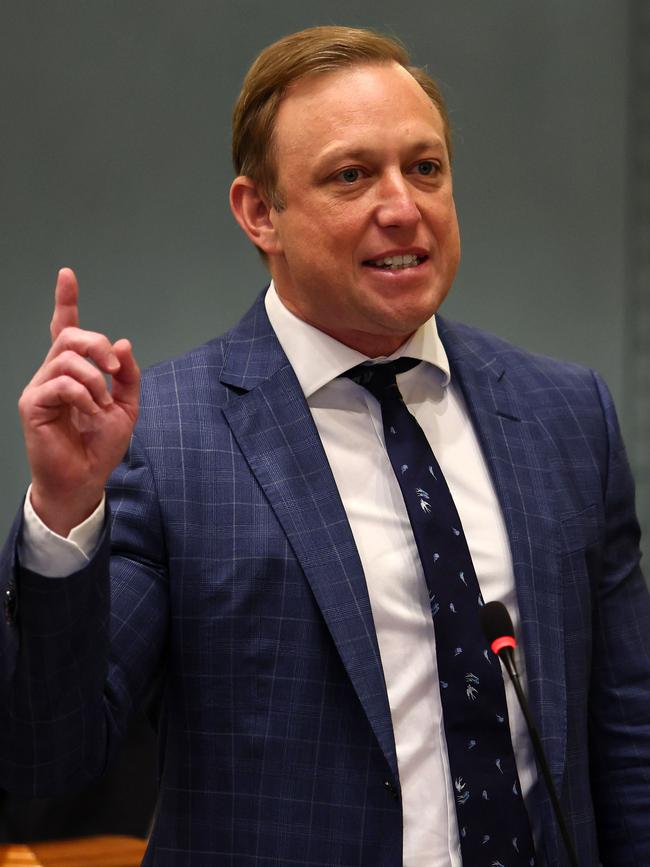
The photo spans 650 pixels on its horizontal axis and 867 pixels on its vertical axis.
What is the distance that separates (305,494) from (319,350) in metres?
0.24

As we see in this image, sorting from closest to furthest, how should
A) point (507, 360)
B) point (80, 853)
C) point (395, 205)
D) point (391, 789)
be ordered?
point (391, 789)
point (395, 205)
point (507, 360)
point (80, 853)

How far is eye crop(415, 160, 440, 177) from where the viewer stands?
1.69 meters

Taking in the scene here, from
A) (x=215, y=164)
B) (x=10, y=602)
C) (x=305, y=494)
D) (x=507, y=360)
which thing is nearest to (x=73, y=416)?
(x=10, y=602)

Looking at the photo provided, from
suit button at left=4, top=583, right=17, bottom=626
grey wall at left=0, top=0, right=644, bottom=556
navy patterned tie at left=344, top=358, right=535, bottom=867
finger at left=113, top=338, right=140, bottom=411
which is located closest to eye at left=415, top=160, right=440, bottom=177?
navy patterned tie at left=344, top=358, right=535, bottom=867

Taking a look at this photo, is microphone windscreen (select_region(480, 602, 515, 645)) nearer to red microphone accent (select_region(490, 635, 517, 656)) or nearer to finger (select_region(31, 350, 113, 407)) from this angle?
red microphone accent (select_region(490, 635, 517, 656))

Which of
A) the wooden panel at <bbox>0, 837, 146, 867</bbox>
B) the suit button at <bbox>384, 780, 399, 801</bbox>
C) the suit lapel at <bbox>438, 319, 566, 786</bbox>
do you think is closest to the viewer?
the suit button at <bbox>384, 780, 399, 801</bbox>

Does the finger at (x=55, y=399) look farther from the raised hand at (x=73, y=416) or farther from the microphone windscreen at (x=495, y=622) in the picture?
the microphone windscreen at (x=495, y=622)

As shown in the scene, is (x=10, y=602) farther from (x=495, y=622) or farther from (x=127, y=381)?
(x=495, y=622)

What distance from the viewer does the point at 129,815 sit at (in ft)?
9.48

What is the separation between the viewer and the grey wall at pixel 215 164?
11.0 ft

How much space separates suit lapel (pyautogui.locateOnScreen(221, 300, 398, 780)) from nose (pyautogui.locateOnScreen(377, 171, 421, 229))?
0.25 metres

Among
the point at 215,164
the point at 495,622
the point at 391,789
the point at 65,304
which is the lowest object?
the point at 391,789

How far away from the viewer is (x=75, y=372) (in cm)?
123

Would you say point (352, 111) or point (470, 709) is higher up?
point (352, 111)
